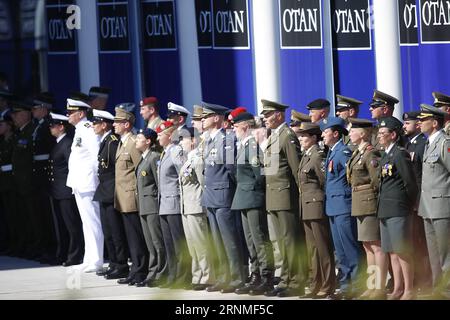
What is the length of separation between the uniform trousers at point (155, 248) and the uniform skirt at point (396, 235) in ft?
9.86

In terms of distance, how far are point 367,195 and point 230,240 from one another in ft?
5.92

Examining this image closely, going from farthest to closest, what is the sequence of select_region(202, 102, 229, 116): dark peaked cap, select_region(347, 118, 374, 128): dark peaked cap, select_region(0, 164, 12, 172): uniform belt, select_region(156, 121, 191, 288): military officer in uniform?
select_region(0, 164, 12, 172): uniform belt < select_region(156, 121, 191, 288): military officer in uniform < select_region(202, 102, 229, 116): dark peaked cap < select_region(347, 118, 374, 128): dark peaked cap

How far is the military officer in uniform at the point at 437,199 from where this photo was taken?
46.1 feet

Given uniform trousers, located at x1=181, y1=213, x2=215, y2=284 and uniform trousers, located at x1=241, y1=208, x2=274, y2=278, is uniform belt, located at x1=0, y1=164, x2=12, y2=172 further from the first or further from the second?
uniform trousers, located at x1=241, y1=208, x2=274, y2=278

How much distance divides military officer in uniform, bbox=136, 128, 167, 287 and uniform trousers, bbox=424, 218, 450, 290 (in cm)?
326

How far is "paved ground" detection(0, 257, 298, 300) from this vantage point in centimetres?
1566

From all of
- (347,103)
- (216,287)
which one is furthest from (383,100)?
(216,287)

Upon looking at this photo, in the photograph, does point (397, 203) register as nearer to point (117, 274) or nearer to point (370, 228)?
point (370, 228)

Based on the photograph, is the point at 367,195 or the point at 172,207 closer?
the point at 367,195

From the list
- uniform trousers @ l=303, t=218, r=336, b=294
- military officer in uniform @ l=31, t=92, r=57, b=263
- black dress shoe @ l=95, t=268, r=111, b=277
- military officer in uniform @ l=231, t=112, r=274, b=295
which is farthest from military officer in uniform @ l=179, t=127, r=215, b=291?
military officer in uniform @ l=31, t=92, r=57, b=263

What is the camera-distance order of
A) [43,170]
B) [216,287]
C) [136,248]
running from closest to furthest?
[216,287] < [136,248] < [43,170]

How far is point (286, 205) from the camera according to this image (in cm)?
1511
